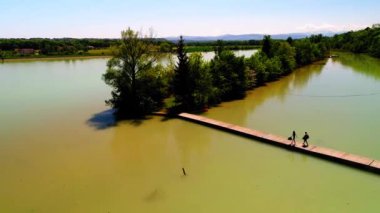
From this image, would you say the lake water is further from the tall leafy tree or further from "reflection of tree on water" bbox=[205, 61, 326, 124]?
the tall leafy tree

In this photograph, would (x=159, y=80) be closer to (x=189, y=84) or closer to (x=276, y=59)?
(x=189, y=84)

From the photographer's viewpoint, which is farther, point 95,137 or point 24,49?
point 24,49

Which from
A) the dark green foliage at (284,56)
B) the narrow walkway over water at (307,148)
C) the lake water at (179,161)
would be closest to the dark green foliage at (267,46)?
the dark green foliage at (284,56)

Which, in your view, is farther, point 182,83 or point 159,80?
point 159,80

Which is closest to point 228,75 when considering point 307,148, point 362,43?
point 307,148

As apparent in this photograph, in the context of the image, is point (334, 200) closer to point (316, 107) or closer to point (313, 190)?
point (313, 190)

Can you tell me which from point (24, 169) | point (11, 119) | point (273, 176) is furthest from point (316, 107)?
point (11, 119)

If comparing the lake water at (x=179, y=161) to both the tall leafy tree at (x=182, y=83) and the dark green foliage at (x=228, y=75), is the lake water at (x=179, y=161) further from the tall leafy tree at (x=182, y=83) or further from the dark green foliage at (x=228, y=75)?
the tall leafy tree at (x=182, y=83)
